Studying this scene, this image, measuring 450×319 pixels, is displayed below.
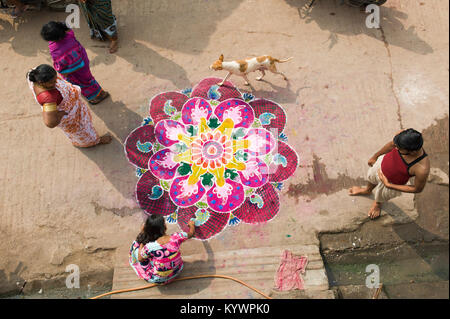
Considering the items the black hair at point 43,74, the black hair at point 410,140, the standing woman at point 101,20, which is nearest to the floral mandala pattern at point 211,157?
the standing woman at point 101,20

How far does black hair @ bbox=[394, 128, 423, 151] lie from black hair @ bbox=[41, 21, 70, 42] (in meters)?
3.96

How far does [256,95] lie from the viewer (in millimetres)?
5027

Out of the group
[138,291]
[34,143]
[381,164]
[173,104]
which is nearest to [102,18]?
[173,104]

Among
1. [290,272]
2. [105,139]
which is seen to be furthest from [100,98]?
[290,272]

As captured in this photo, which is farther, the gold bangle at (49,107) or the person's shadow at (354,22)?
the person's shadow at (354,22)

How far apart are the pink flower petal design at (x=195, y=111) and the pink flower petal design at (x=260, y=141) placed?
73cm

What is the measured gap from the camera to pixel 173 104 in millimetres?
4965

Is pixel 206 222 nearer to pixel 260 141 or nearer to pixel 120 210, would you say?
pixel 120 210

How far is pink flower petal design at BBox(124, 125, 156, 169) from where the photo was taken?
4.56 meters

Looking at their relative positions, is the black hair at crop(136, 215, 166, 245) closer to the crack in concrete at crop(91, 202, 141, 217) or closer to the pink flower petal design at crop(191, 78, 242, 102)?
the crack in concrete at crop(91, 202, 141, 217)

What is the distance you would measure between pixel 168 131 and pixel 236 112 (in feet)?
3.53

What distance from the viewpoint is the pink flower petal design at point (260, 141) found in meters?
4.57

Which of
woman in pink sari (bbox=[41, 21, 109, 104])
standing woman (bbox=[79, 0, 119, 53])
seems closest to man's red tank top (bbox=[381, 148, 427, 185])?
woman in pink sari (bbox=[41, 21, 109, 104])

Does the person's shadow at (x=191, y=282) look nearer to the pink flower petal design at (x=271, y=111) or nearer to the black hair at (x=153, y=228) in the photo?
the black hair at (x=153, y=228)
